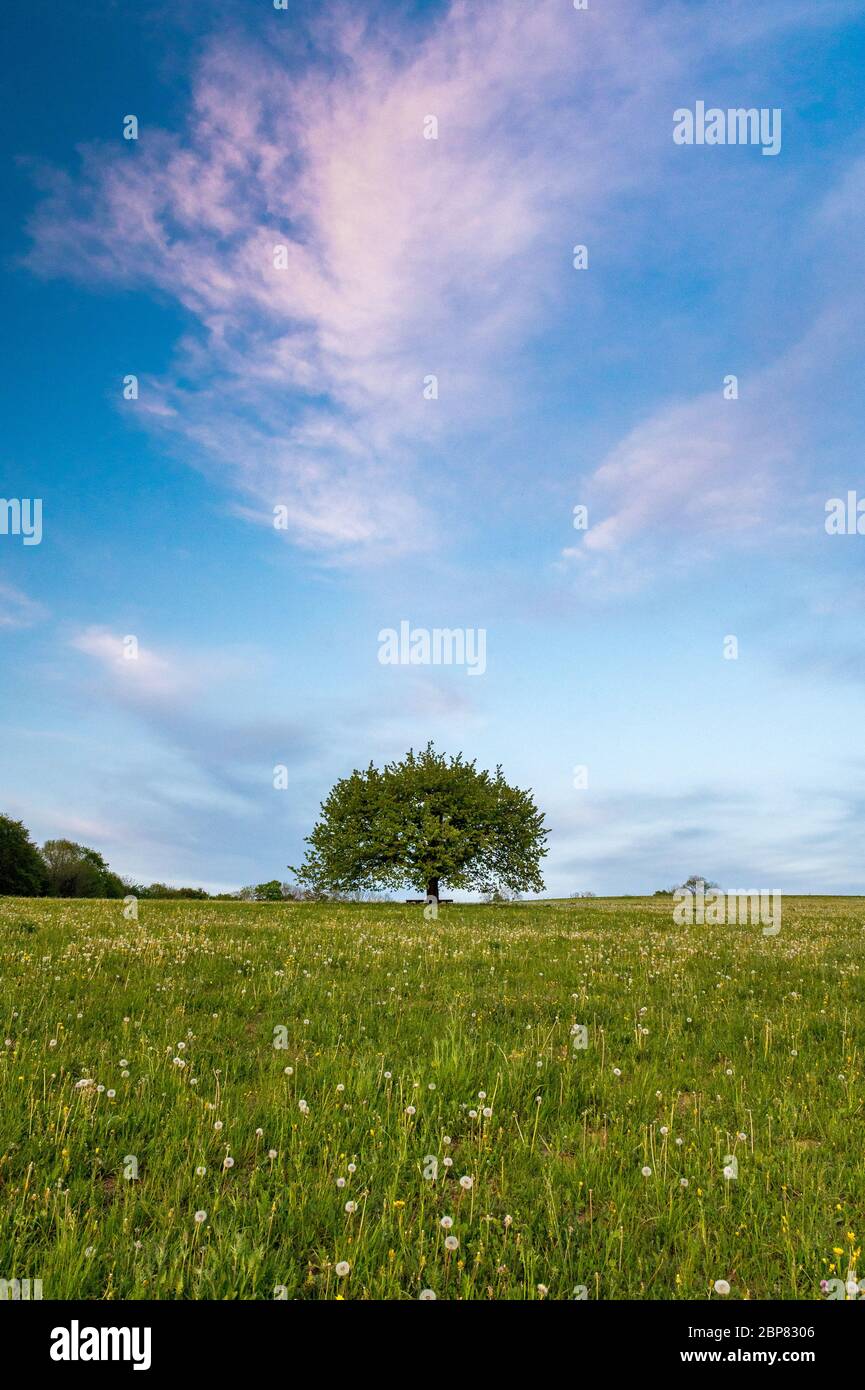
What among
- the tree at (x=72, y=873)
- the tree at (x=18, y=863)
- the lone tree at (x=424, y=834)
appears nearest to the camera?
the lone tree at (x=424, y=834)

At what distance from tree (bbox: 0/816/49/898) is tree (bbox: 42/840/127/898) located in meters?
7.82

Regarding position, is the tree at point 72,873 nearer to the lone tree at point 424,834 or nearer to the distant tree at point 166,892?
the distant tree at point 166,892

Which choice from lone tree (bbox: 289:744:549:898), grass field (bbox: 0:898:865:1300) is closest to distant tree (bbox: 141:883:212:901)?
lone tree (bbox: 289:744:549:898)

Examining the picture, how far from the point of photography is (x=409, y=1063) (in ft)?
21.8

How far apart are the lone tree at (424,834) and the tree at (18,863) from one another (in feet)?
226

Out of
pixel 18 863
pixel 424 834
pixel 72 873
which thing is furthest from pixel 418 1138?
pixel 72 873

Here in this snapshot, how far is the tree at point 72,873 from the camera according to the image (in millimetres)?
113938

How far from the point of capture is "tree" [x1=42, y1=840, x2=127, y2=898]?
114 m

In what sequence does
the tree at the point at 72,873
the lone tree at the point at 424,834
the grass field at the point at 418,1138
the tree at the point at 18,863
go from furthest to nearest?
the tree at the point at 72,873 → the tree at the point at 18,863 → the lone tree at the point at 424,834 → the grass field at the point at 418,1138

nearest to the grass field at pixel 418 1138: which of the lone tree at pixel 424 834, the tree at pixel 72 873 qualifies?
the lone tree at pixel 424 834

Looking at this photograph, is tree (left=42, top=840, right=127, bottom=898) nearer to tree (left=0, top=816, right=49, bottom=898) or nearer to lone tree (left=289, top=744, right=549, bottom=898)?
tree (left=0, top=816, right=49, bottom=898)

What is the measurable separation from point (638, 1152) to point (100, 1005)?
6.50 metres

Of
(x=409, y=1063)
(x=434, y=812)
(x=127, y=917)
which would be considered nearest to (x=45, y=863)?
(x=434, y=812)

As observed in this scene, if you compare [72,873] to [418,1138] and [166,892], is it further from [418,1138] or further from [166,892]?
[418,1138]
